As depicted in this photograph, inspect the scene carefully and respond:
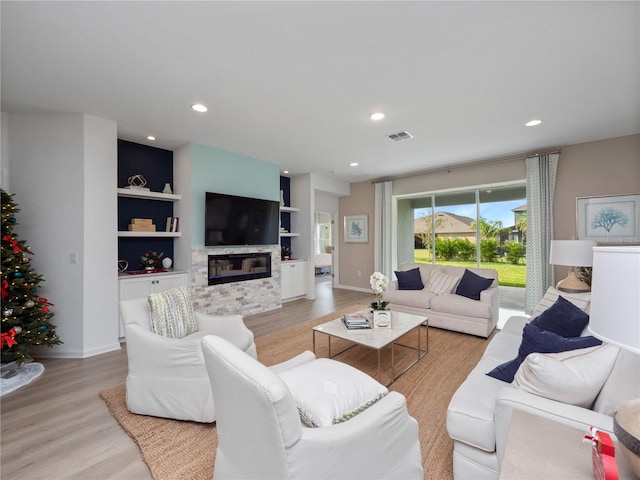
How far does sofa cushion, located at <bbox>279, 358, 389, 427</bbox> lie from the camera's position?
3.95 ft

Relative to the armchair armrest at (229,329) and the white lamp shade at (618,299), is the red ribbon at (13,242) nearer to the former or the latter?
the armchair armrest at (229,329)

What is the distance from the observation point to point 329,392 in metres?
1.31

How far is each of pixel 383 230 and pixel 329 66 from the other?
4.52 meters

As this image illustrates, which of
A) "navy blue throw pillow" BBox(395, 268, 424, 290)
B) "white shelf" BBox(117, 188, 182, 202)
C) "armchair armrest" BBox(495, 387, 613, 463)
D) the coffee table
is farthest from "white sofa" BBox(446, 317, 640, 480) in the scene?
"white shelf" BBox(117, 188, 182, 202)

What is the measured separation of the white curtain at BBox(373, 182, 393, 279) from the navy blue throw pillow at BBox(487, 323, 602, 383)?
4567mm

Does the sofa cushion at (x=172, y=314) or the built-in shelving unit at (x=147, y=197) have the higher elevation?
the built-in shelving unit at (x=147, y=197)

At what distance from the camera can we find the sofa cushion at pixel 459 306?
351 cm

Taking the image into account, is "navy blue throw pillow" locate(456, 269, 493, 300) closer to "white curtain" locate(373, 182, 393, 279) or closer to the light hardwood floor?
"white curtain" locate(373, 182, 393, 279)

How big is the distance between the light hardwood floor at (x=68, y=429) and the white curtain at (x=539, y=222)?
5.23 meters

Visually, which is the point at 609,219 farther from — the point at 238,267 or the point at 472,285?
the point at 238,267

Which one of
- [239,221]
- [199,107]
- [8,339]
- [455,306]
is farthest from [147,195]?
[455,306]

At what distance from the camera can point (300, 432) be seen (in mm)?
950

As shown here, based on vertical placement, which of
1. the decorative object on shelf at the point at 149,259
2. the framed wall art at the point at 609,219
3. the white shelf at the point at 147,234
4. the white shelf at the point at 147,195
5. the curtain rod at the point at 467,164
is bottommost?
the decorative object on shelf at the point at 149,259

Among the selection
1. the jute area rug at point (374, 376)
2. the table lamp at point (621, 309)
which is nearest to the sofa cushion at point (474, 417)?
the jute area rug at point (374, 376)
